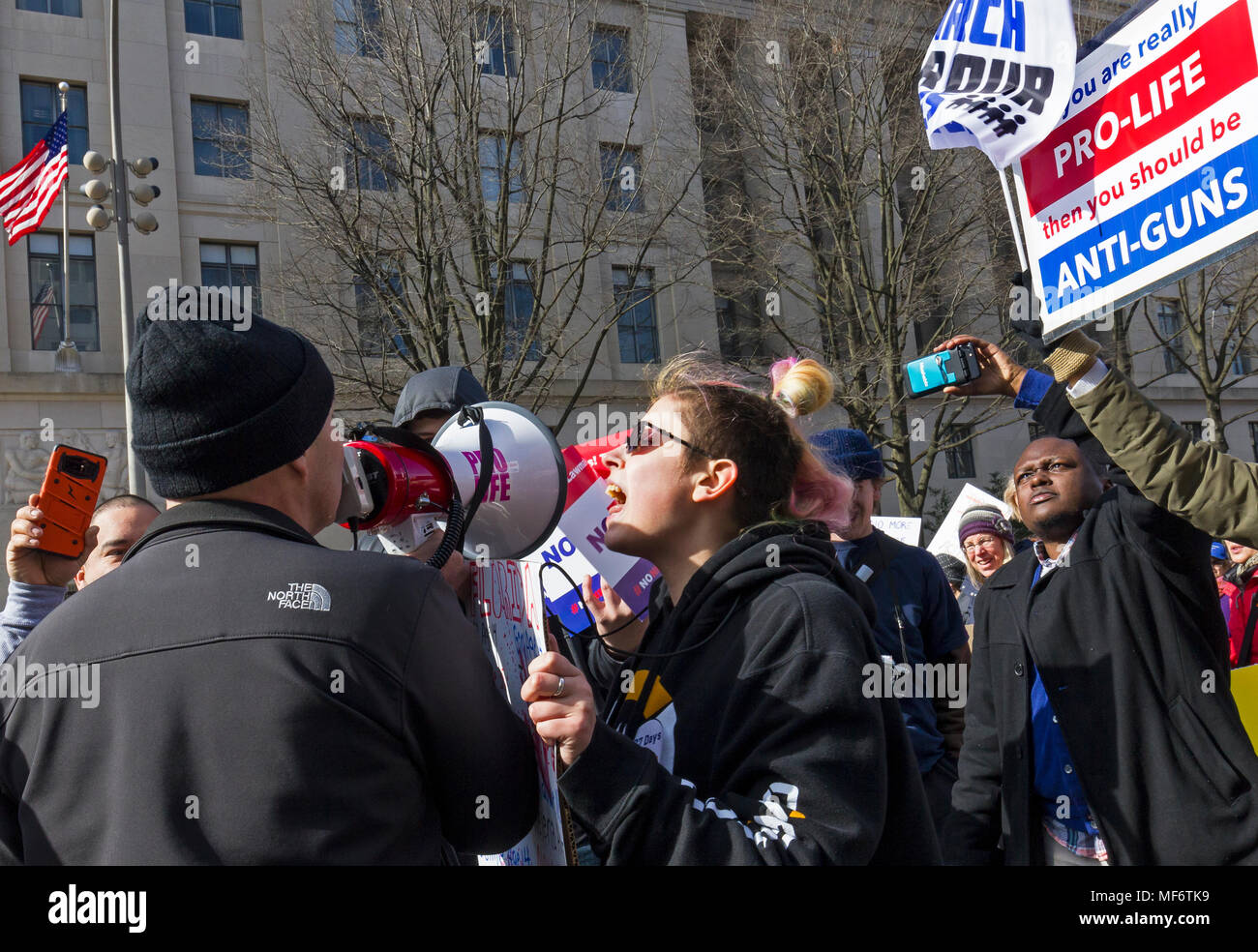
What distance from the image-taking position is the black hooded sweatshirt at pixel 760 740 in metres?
1.42

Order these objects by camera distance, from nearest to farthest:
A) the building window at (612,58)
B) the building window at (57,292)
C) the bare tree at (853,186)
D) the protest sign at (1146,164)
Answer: the protest sign at (1146,164)
the building window at (612,58)
the bare tree at (853,186)
the building window at (57,292)

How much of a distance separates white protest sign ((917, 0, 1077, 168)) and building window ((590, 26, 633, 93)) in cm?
1111

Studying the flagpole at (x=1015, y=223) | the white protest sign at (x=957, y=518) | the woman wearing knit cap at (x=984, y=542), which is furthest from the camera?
the white protest sign at (x=957, y=518)

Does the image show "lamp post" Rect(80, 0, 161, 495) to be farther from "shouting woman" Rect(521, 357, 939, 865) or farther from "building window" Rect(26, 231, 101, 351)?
"shouting woman" Rect(521, 357, 939, 865)

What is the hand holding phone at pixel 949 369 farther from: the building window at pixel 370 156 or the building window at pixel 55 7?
the building window at pixel 55 7

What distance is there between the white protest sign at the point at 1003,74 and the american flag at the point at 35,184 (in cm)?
1097

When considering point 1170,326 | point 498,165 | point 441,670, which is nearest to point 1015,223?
point 441,670

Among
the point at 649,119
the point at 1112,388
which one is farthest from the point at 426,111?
the point at 1112,388

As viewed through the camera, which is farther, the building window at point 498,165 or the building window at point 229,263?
the building window at point 229,263

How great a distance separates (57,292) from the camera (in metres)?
16.3

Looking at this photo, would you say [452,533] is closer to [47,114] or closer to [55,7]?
[47,114]

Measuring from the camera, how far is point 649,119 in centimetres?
1598

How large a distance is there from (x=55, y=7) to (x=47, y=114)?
183 centimetres

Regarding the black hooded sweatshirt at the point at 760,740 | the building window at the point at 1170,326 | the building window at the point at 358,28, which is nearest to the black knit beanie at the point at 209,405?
the black hooded sweatshirt at the point at 760,740
